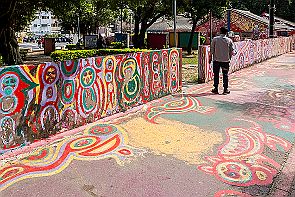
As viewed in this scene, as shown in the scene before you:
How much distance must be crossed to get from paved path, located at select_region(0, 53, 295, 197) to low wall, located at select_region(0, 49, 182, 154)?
230 millimetres

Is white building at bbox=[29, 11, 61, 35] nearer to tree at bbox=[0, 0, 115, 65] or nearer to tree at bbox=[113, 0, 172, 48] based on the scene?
tree at bbox=[113, 0, 172, 48]

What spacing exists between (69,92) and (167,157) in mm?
2042

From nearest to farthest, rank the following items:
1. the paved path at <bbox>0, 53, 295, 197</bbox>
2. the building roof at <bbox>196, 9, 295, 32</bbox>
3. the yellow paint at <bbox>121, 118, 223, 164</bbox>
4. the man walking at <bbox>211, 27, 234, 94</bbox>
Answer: the paved path at <bbox>0, 53, 295, 197</bbox>, the yellow paint at <bbox>121, 118, 223, 164</bbox>, the man walking at <bbox>211, 27, 234, 94</bbox>, the building roof at <bbox>196, 9, 295, 32</bbox>

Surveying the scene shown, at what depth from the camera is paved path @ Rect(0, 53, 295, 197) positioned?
3.73 metres

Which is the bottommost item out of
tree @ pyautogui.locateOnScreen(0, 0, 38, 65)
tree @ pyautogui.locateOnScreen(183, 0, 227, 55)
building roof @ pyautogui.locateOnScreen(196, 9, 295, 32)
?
tree @ pyautogui.locateOnScreen(0, 0, 38, 65)

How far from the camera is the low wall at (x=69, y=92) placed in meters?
4.56

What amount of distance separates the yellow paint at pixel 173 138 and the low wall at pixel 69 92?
0.74 metres

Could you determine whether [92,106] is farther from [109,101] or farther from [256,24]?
[256,24]

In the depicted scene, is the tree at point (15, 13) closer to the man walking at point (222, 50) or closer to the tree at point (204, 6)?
the tree at point (204, 6)

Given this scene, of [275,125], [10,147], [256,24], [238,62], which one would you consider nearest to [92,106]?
[10,147]

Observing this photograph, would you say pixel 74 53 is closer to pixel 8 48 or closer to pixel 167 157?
pixel 8 48

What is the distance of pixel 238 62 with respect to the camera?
13.9 metres

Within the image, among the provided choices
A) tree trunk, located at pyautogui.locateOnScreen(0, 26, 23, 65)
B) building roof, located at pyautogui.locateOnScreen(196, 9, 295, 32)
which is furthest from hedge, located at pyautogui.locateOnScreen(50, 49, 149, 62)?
building roof, located at pyautogui.locateOnScreen(196, 9, 295, 32)

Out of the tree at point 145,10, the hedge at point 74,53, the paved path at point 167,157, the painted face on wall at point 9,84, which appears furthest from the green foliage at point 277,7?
the painted face on wall at point 9,84
